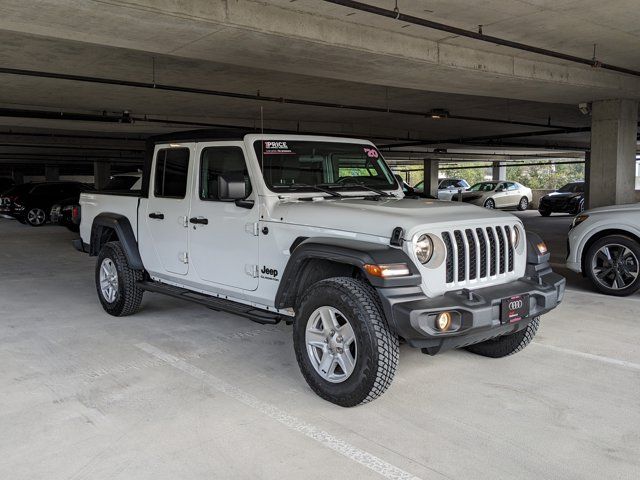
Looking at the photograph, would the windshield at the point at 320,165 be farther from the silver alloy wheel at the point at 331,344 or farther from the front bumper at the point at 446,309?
the front bumper at the point at 446,309

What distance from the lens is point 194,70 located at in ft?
37.8

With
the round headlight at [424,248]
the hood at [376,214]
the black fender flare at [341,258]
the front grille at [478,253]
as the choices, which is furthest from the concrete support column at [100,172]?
the round headlight at [424,248]

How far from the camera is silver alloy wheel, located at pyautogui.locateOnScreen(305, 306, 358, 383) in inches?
159

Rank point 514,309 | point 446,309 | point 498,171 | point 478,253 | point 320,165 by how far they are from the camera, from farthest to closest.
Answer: point 498,171 < point 320,165 < point 478,253 < point 514,309 < point 446,309

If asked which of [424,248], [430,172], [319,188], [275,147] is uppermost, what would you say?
[430,172]

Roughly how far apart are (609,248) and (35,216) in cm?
1801

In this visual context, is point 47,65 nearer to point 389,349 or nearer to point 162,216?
point 162,216

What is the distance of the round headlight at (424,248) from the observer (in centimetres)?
398

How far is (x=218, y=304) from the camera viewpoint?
5184 millimetres

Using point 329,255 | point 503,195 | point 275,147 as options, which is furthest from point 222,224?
point 503,195

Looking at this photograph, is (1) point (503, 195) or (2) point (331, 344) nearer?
(2) point (331, 344)

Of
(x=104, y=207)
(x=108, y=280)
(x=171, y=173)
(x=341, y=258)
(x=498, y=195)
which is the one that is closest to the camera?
(x=341, y=258)

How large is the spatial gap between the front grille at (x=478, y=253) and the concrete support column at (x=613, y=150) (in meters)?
10.3

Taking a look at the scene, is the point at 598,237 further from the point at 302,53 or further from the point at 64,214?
the point at 64,214
